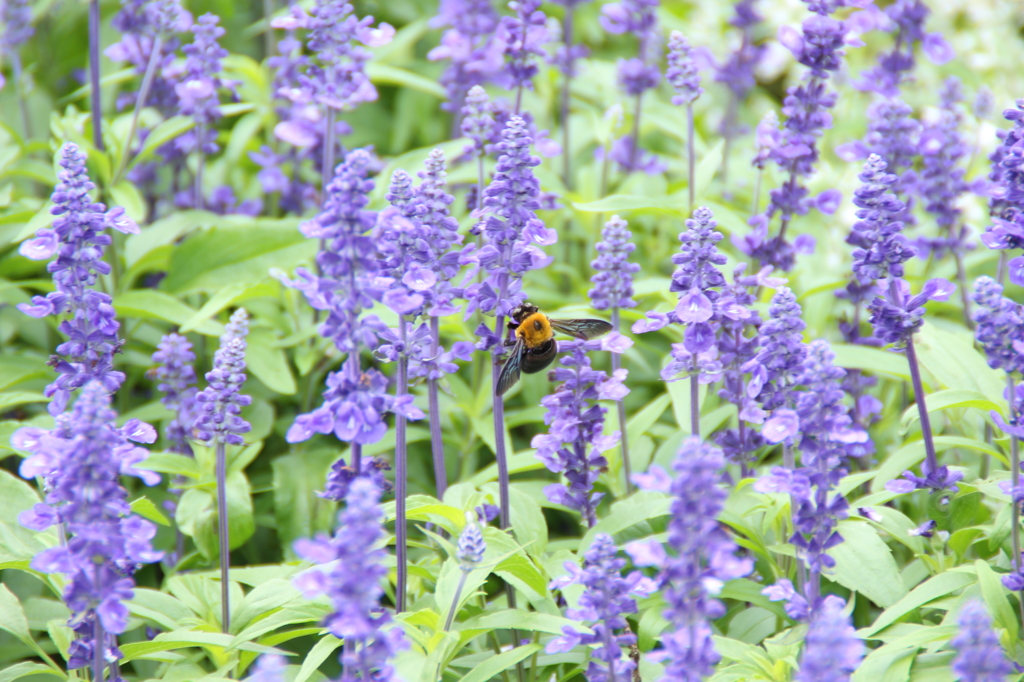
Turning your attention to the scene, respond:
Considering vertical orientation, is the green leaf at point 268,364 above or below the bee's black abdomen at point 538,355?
below

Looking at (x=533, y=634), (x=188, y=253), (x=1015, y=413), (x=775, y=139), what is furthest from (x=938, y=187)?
(x=188, y=253)

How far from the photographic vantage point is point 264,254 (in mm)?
4176

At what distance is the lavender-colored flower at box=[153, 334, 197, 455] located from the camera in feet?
10.8

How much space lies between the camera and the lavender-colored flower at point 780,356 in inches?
89.4

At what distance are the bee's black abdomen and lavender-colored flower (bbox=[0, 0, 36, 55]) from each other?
12.4 ft

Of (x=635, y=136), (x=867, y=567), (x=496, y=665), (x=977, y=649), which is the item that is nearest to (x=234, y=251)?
(x=635, y=136)

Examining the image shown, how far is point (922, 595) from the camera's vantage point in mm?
2469

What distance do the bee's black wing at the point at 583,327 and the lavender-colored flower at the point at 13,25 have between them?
148 inches

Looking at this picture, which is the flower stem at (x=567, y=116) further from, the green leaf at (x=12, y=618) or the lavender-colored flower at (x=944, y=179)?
the green leaf at (x=12, y=618)

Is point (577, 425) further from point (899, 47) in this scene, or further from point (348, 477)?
point (899, 47)

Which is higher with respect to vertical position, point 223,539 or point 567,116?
point 567,116

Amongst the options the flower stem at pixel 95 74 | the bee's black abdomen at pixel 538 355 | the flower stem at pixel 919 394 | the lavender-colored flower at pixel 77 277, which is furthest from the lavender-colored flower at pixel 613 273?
the flower stem at pixel 95 74

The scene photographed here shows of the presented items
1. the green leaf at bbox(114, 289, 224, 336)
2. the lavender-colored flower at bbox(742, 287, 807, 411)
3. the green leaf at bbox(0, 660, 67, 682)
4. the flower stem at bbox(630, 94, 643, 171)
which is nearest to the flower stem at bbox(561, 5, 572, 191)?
the flower stem at bbox(630, 94, 643, 171)

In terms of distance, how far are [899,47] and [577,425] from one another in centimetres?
287
